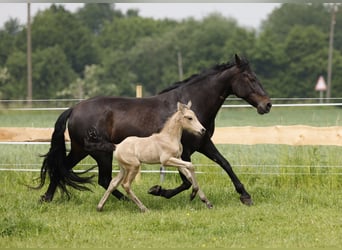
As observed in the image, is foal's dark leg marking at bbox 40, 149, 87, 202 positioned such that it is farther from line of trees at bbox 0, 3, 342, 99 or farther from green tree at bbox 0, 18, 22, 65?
green tree at bbox 0, 18, 22, 65

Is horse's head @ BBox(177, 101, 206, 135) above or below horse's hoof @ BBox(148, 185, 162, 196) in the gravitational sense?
above

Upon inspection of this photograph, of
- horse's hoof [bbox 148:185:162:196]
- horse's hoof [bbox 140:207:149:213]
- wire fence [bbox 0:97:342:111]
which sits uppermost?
wire fence [bbox 0:97:342:111]

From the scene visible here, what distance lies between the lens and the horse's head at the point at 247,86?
852cm

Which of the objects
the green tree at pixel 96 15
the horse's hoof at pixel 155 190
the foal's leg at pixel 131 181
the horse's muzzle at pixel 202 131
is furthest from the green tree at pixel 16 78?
the horse's muzzle at pixel 202 131

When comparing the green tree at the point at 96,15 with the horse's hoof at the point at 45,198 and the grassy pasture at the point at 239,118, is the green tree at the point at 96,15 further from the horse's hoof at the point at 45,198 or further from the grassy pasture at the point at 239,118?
the horse's hoof at the point at 45,198

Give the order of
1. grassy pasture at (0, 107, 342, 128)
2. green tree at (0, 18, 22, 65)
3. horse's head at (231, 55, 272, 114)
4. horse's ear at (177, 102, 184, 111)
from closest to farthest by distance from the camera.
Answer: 1. horse's ear at (177, 102, 184, 111)
2. horse's head at (231, 55, 272, 114)
3. grassy pasture at (0, 107, 342, 128)
4. green tree at (0, 18, 22, 65)

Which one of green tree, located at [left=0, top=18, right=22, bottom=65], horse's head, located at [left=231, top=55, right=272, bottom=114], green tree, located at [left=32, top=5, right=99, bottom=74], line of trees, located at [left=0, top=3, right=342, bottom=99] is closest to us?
horse's head, located at [left=231, top=55, right=272, bottom=114]

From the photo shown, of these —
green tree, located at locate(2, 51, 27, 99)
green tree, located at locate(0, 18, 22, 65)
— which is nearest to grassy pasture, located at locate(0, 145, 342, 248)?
green tree, located at locate(2, 51, 27, 99)

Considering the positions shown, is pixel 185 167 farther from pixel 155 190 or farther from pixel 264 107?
pixel 264 107

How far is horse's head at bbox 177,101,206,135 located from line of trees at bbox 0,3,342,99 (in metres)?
38.1

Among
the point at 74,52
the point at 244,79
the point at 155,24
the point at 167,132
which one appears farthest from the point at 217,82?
the point at 155,24

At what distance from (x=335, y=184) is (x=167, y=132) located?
3.13 meters

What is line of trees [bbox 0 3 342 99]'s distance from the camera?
47438 millimetres

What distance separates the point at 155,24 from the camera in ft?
197
